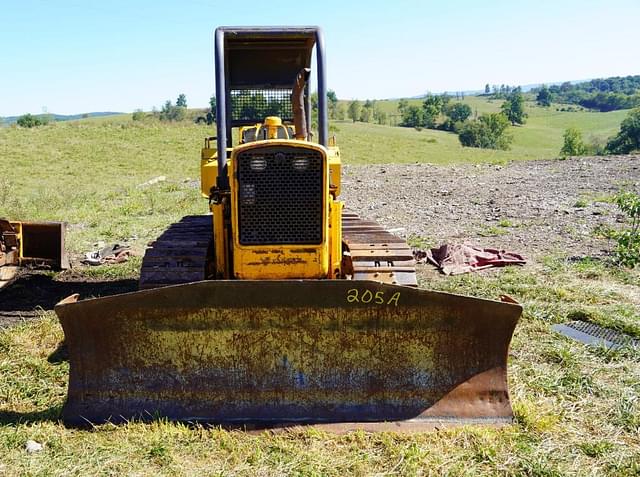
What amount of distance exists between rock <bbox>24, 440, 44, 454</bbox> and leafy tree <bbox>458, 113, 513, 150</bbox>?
6748 cm

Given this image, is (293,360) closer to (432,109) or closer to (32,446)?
(32,446)

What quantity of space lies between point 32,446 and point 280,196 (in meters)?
2.48

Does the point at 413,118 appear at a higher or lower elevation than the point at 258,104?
higher

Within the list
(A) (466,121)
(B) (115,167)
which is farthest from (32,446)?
(A) (466,121)

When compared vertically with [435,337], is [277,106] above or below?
above

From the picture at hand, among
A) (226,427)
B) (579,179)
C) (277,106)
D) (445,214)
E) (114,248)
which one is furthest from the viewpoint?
(579,179)

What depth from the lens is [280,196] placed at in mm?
5000

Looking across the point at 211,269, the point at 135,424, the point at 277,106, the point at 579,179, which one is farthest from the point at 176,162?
the point at 135,424

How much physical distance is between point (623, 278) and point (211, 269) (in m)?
5.78

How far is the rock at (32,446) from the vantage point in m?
4.23

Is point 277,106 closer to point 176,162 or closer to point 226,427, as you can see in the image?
point 226,427

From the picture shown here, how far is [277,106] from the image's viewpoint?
7867 mm

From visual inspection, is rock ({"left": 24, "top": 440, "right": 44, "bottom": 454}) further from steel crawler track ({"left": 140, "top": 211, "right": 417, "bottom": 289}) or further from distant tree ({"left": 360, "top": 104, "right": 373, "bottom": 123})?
distant tree ({"left": 360, "top": 104, "right": 373, "bottom": 123})

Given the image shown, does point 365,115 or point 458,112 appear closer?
point 365,115
